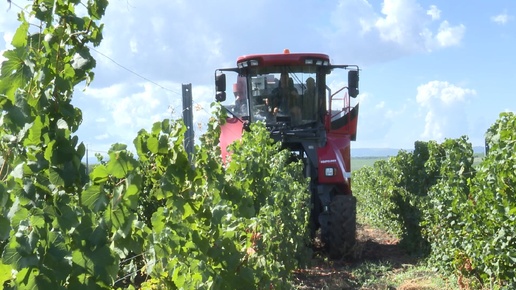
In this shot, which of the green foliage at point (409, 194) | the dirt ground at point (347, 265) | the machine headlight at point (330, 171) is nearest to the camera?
the dirt ground at point (347, 265)

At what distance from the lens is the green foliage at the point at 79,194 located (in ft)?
7.18

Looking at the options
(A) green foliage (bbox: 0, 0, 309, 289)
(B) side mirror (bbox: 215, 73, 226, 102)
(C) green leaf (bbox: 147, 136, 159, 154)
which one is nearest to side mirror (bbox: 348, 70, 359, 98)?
(B) side mirror (bbox: 215, 73, 226, 102)

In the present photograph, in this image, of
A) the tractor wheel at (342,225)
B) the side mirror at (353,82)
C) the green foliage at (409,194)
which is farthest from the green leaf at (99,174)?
the green foliage at (409,194)

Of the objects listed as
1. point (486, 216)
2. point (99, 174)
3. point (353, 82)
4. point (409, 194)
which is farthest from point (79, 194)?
point (409, 194)

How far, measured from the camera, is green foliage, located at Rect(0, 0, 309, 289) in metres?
2.19

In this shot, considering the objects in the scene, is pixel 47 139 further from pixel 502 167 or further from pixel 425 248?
pixel 425 248

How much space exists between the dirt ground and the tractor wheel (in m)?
0.17

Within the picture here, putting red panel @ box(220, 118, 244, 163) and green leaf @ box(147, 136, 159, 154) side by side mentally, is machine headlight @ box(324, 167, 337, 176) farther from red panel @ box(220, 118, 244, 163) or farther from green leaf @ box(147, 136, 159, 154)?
green leaf @ box(147, 136, 159, 154)

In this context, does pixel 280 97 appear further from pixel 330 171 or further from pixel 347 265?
pixel 347 265

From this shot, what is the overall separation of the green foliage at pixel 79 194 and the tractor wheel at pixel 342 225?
5.71 m

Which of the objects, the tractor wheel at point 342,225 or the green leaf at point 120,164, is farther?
the tractor wheel at point 342,225

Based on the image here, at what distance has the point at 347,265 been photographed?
929cm

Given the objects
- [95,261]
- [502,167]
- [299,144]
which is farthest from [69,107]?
[299,144]

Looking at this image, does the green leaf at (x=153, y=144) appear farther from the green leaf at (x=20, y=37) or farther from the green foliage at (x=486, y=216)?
the green foliage at (x=486, y=216)
